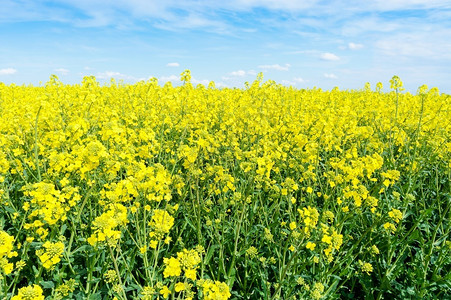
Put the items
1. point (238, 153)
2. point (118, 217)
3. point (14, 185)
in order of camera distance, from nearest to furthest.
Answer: point (118, 217) < point (14, 185) < point (238, 153)

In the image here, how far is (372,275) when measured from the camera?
3326 mm

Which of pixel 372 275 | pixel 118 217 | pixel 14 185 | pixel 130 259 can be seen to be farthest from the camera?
pixel 14 185

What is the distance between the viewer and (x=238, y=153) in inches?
156

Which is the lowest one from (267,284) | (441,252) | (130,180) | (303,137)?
(267,284)

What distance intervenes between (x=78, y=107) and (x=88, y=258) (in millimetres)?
4175

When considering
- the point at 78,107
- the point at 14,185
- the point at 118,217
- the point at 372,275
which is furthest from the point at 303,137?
the point at 78,107

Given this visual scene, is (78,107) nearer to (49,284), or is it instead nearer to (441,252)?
(49,284)

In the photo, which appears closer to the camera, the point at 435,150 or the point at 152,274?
the point at 152,274

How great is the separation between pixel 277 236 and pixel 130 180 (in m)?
1.85

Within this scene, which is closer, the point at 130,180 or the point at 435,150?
the point at 130,180

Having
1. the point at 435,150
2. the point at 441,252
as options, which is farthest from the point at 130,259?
the point at 435,150

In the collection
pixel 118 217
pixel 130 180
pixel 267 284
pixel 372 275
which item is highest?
pixel 130 180

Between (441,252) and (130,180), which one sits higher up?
(130,180)

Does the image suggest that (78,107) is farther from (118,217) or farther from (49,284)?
(118,217)
